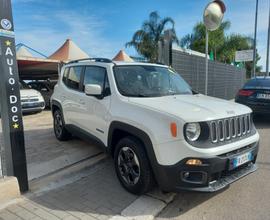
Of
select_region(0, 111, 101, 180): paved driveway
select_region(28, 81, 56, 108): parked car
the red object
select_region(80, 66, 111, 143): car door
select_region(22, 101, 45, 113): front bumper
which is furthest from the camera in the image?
select_region(28, 81, 56, 108): parked car

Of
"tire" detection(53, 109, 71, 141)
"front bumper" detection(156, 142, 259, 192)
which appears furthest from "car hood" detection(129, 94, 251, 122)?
"tire" detection(53, 109, 71, 141)

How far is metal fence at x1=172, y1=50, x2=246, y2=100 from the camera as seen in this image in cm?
937

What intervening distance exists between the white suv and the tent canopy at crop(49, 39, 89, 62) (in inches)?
573

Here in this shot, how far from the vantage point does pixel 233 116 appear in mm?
3402

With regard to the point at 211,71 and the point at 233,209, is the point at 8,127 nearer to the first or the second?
the point at 233,209

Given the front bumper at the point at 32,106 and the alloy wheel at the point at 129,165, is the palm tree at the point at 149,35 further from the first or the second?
the alloy wheel at the point at 129,165

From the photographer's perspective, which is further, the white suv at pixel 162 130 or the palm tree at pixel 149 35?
the palm tree at pixel 149 35

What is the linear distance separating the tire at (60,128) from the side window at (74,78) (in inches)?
32.8

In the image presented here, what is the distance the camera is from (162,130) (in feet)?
10.1

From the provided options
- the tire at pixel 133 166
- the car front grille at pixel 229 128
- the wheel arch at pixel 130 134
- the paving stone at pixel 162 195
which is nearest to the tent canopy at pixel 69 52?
the wheel arch at pixel 130 134

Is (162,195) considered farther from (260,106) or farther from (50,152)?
A: (260,106)

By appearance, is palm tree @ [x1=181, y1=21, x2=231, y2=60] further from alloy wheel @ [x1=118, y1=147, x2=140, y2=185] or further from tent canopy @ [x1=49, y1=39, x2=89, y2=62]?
alloy wheel @ [x1=118, y1=147, x2=140, y2=185]

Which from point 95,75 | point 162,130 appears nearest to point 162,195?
point 162,130

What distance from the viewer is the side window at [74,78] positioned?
5.28 m
